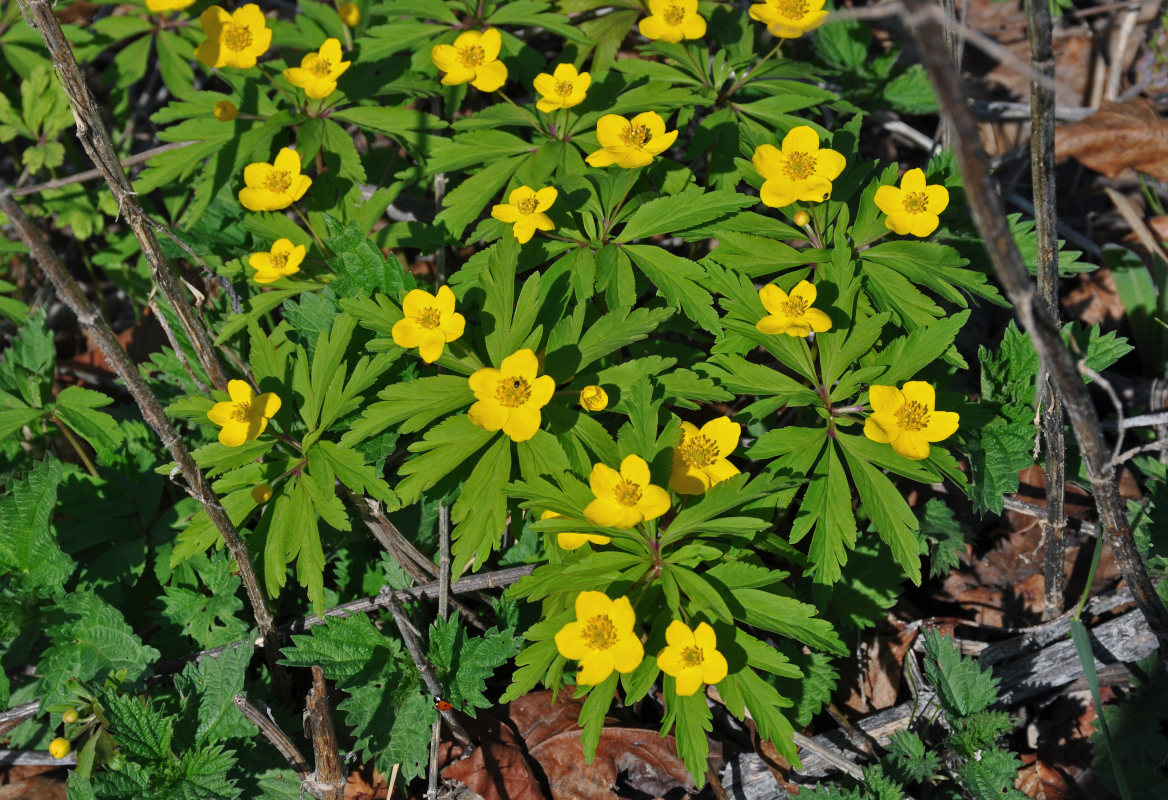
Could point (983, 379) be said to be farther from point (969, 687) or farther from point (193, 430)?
point (193, 430)

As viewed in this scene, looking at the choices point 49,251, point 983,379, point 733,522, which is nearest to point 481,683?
point 733,522

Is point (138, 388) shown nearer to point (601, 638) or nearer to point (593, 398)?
point (593, 398)

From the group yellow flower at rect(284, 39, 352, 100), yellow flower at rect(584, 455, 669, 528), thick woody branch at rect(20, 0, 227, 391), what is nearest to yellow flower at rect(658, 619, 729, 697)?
yellow flower at rect(584, 455, 669, 528)

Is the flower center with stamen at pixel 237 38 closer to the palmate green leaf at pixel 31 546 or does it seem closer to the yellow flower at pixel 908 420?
the palmate green leaf at pixel 31 546

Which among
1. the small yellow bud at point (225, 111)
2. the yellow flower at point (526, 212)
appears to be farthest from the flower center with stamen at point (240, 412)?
Answer: the small yellow bud at point (225, 111)

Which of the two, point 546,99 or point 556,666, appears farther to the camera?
point 546,99

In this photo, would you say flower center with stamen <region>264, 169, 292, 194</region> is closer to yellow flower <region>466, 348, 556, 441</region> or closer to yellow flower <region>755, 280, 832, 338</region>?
yellow flower <region>466, 348, 556, 441</region>
